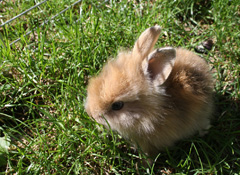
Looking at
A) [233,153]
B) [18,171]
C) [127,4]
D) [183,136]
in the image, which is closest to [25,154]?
[18,171]

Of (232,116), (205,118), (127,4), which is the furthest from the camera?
(127,4)

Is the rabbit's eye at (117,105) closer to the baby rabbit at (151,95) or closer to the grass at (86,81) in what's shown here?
the baby rabbit at (151,95)

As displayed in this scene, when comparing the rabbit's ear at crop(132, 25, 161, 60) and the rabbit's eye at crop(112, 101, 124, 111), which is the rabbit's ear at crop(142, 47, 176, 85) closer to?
the rabbit's ear at crop(132, 25, 161, 60)

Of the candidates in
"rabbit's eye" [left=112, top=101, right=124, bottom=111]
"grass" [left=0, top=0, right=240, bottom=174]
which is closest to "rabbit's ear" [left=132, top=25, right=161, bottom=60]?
"rabbit's eye" [left=112, top=101, right=124, bottom=111]

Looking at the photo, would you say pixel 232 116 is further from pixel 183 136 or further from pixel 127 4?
pixel 127 4

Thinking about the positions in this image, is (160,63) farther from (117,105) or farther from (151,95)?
(117,105)
